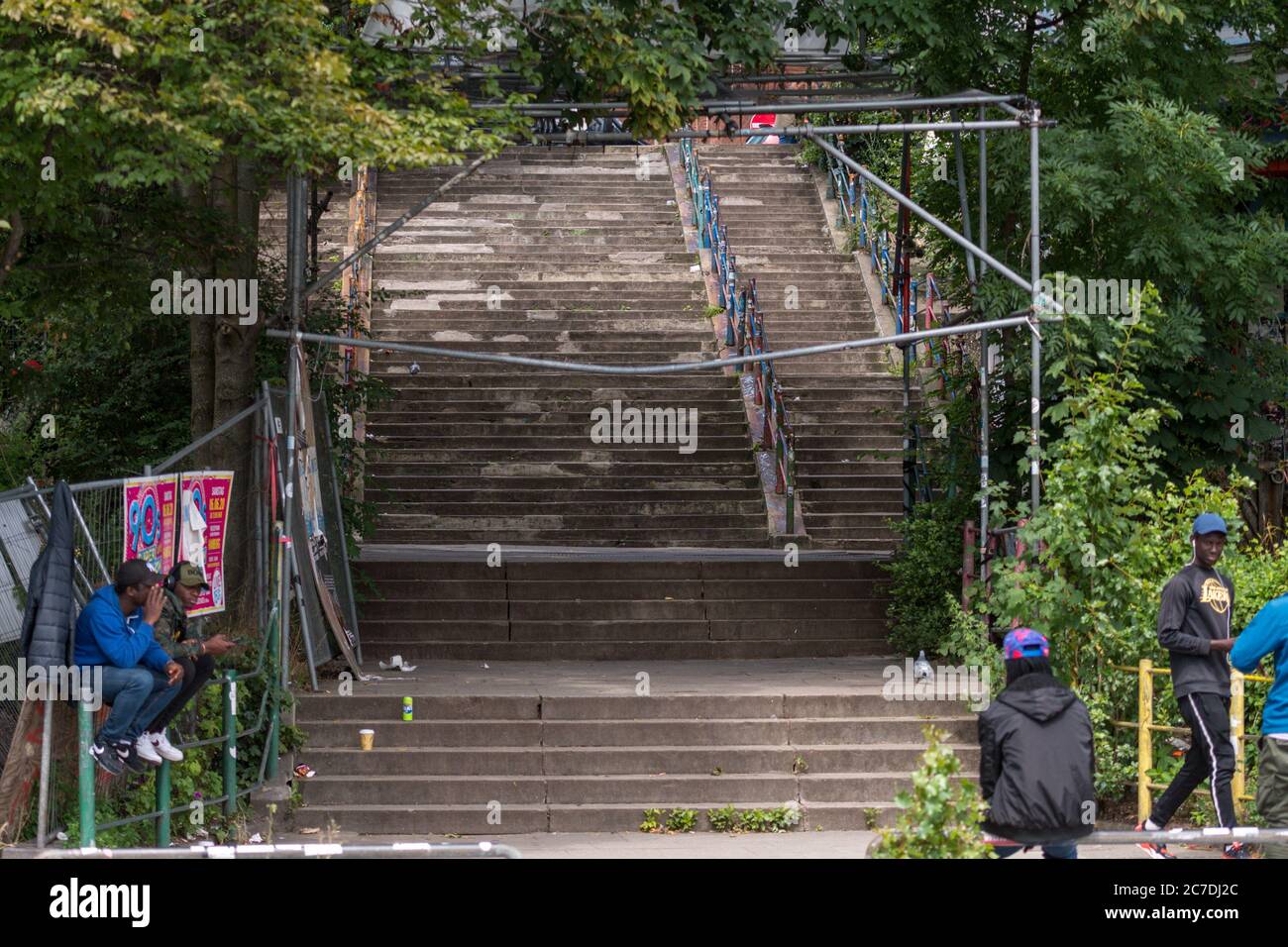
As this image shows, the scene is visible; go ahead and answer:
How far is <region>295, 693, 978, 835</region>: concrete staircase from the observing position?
37.1 feet

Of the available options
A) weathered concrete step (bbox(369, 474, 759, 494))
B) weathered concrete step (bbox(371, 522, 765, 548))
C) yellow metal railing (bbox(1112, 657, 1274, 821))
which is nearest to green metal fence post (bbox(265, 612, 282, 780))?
yellow metal railing (bbox(1112, 657, 1274, 821))

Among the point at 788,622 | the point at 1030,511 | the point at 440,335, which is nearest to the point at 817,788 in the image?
the point at 1030,511

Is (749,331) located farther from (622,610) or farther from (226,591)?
(226,591)

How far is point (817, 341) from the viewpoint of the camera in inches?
904

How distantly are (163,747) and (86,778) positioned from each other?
2.29 feet

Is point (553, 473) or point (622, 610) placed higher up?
point (553, 473)

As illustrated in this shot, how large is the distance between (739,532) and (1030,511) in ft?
21.3

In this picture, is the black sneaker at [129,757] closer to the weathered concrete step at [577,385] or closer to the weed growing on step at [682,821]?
the weed growing on step at [682,821]

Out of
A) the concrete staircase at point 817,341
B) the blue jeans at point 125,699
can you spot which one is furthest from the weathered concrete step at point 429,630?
the blue jeans at point 125,699

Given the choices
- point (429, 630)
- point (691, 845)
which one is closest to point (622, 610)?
point (429, 630)

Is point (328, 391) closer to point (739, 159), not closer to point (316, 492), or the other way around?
point (316, 492)

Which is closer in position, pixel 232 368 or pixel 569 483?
pixel 232 368

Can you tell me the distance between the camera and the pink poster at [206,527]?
10.5 m

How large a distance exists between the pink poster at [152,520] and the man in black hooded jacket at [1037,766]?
17.3 feet
